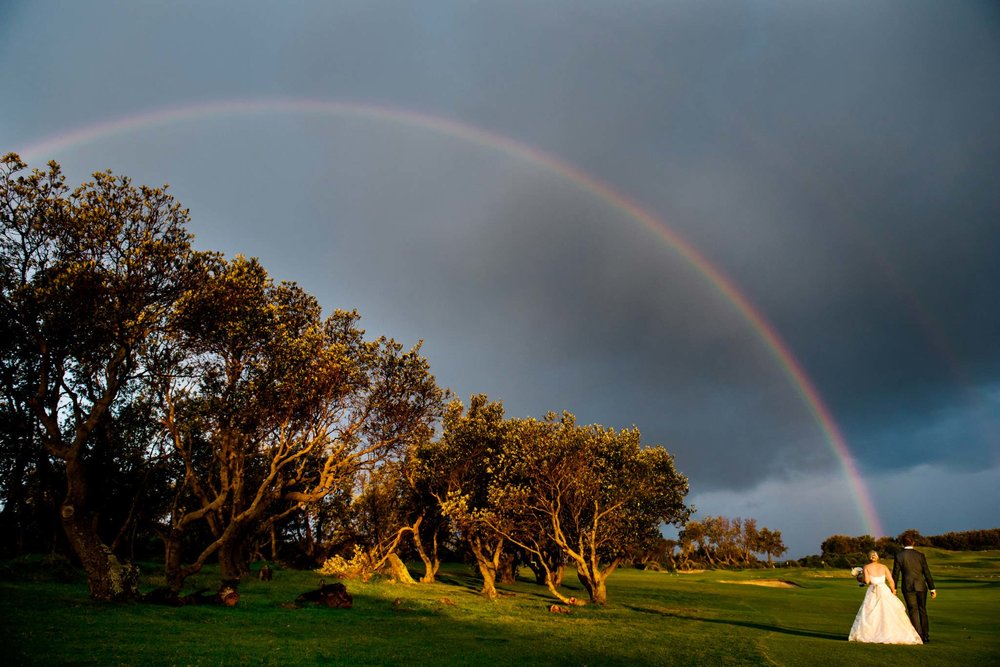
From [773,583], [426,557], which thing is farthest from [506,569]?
[773,583]

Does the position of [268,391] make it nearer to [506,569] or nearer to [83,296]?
[83,296]

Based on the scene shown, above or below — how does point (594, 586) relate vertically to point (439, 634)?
below

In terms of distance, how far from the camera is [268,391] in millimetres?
38219

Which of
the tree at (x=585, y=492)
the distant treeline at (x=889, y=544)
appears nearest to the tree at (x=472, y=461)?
the tree at (x=585, y=492)

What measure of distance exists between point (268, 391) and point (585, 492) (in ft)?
78.9

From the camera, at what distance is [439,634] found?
75.2 ft

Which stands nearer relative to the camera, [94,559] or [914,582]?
[914,582]

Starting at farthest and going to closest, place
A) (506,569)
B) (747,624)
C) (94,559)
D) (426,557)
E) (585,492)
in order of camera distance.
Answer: (506,569) → (426,557) → (585,492) → (747,624) → (94,559)

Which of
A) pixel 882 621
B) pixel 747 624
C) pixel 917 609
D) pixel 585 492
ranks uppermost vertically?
Result: pixel 585 492

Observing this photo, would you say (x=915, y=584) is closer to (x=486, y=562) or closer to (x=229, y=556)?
(x=486, y=562)

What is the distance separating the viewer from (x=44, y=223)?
93.9 ft

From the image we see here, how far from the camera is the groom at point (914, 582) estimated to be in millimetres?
20688

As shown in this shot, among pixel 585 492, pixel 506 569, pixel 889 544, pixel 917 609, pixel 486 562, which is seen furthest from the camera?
pixel 889 544

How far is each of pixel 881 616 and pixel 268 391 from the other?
34910mm
